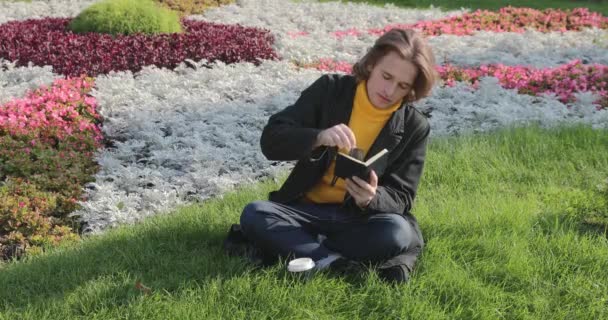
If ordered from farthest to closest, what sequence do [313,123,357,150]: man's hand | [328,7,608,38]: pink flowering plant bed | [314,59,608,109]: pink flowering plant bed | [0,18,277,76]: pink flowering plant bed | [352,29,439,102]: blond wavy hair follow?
[328,7,608,38]: pink flowering plant bed → [0,18,277,76]: pink flowering plant bed → [314,59,608,109]: pink flowering plant bed → [352,29,439,102]: blond wavy hair → [313,123,357,150]: man's hand

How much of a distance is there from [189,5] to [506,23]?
562cm

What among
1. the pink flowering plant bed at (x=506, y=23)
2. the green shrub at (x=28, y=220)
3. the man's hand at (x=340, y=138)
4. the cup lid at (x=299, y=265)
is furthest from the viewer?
the pink flowering plant bed at (x=506, y=23)

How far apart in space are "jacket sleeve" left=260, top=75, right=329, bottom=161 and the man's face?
286mm

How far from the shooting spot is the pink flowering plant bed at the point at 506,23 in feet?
35.8

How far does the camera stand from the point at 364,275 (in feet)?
10.9

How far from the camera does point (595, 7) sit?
17.1 m

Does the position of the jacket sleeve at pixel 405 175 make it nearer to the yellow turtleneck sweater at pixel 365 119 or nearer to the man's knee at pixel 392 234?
the man's knee at pixel 392 234

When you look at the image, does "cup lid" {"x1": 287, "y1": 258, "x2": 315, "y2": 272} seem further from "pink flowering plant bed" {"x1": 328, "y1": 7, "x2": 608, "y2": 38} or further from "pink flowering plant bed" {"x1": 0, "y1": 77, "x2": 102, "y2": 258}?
"pink flowering plant bed" {"x1": 328, "y1": 7, "x2": 608, "y2": 38}

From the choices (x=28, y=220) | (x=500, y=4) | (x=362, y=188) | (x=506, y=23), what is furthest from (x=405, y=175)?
(x=500, y=4)

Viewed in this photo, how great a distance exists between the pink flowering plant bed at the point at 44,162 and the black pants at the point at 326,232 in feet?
4.96

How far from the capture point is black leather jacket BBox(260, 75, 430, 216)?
11.2 ft

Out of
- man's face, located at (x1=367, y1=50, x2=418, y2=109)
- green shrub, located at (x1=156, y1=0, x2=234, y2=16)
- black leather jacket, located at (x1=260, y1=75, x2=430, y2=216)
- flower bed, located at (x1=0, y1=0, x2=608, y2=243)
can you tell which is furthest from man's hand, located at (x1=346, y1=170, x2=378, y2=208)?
green shrub, located at (x1=156, y1=0, x2=234, y2=16)

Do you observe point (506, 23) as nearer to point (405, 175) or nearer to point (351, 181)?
point (405, 175)

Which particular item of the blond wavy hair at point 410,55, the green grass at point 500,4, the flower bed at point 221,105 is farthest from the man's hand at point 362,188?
the green grass at point 500,4
